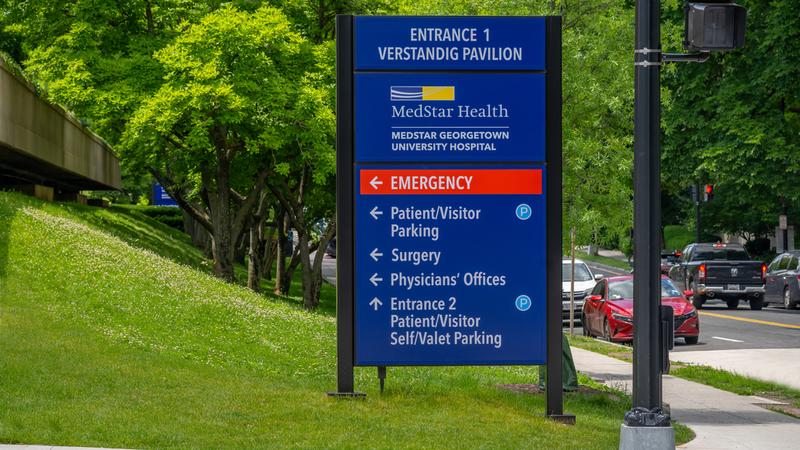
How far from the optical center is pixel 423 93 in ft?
42.0

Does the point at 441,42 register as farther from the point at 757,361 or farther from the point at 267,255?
the point at 267,255

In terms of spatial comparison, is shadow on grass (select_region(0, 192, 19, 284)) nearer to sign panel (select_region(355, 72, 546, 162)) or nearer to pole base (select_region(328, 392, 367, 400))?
pole base (select_region(328, 392, 367, 400))

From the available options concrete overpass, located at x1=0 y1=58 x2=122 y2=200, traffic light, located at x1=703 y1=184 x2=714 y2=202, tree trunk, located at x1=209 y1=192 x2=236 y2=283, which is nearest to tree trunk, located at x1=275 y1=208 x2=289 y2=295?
concrete overpass, located at x1=0 y1=58 x2=122 y2=200

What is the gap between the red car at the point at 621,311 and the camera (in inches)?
1030

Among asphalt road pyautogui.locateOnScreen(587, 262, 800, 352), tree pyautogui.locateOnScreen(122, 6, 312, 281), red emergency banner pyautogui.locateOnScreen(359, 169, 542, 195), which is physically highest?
tree pyautogui.locateOnScreen(122, 6, 312, 281)

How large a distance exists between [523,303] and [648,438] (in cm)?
325

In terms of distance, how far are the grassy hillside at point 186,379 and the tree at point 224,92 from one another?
740cm

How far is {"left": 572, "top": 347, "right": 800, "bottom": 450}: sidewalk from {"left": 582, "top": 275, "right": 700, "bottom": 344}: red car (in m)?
6.66

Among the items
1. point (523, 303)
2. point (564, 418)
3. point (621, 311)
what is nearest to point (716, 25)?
point (523, 303)

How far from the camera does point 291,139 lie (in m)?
30.7

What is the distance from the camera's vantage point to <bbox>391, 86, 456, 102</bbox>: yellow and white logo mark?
12758 mm

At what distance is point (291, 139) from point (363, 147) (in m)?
18.1

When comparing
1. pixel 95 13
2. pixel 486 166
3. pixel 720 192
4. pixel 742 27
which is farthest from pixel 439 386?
pixel 720 192

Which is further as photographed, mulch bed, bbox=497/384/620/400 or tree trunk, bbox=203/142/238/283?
tree trunk, bbox=203/142/238/283
